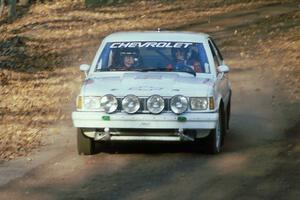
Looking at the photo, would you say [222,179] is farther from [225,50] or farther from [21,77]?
[225,50]

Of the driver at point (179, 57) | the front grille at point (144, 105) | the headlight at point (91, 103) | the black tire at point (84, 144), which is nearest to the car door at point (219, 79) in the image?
the driver at point (179, 57)

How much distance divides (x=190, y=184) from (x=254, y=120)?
5323 millimetres

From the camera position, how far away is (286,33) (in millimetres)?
26094

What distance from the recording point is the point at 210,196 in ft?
A: 26.6

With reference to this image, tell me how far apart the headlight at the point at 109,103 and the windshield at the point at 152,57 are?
102cm

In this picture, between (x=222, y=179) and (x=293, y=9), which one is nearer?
(x=222, y=179)

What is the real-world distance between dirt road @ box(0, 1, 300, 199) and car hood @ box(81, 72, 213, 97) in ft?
2.79

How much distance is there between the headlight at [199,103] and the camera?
9.89m

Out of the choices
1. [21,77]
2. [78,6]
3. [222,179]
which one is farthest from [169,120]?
[78,6]

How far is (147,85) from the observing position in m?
10.0

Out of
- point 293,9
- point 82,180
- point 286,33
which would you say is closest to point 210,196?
point 82,180

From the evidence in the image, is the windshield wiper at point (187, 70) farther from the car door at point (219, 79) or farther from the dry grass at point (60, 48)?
the dry grass at point (60, 48)

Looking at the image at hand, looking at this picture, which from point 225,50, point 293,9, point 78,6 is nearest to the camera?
point 225,50

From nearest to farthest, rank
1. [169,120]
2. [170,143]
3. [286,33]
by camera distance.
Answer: [169,120] → [170,143] → [286,33]
